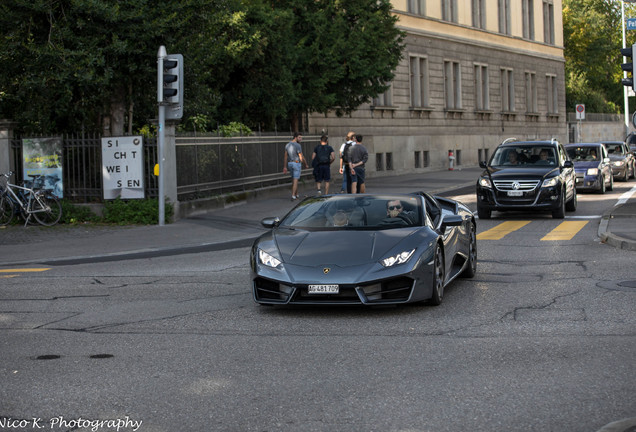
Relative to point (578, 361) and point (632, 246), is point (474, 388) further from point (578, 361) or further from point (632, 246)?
point (632, 246)

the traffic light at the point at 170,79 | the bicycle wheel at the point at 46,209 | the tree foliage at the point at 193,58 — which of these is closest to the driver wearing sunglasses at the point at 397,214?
the traffic light at the point at 170,79

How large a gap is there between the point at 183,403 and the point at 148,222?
1486 cm

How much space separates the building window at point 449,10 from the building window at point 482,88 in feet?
13.2

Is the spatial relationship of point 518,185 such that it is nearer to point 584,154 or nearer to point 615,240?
point 615,240

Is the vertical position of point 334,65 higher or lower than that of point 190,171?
higher

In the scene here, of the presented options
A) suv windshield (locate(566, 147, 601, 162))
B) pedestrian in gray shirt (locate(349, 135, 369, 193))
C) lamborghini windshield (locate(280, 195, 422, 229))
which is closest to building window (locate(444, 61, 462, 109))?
suv windshield (locate(566, 147, 601, 162))

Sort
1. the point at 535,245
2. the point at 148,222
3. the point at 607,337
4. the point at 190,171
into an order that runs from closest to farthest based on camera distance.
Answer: the point at 607,337 < the point at 535,245 < the point at 148,222 < the point at 190,171

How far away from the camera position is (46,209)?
20.1 meters

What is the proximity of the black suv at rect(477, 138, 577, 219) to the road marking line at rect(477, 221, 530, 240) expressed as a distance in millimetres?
406

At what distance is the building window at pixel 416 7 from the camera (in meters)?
44.3

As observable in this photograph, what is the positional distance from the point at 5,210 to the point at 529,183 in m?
11.1

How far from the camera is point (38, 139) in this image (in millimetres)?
Result: 21078

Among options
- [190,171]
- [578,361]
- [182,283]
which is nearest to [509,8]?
[190,171]

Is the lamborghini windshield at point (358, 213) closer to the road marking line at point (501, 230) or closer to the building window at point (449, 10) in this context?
the road marking line at point (501, 230)
